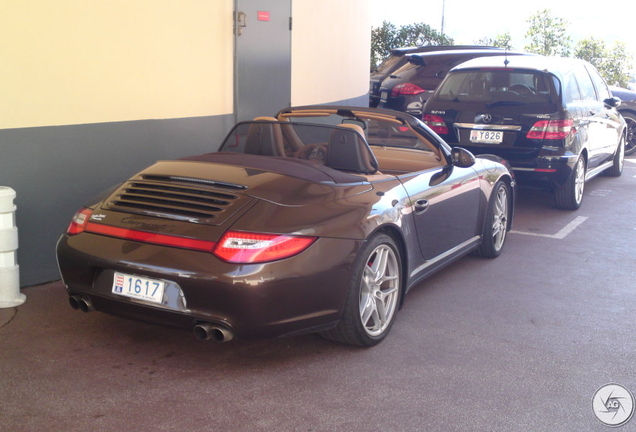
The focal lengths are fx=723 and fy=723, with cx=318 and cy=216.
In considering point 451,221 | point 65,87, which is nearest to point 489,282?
point 451,221

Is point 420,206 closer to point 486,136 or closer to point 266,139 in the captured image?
point 266,139

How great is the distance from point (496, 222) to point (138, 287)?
146 inches

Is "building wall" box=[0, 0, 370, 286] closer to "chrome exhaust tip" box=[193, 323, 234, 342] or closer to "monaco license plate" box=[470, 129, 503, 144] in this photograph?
"chrome exhaust tip" box=[193, 323, 234, 342]

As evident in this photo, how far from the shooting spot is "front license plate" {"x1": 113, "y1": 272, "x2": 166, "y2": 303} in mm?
3832

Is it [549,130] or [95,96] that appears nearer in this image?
[95,96]

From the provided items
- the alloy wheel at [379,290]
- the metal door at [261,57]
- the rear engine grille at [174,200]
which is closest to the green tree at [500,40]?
the metal door at [261,57]

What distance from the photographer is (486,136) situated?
820 cm

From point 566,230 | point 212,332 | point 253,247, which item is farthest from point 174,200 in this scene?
point 566,230

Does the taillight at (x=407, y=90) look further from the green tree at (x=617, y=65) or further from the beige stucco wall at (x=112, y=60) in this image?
the green tree at (x=617, y=65)

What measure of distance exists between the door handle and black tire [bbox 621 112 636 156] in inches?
352

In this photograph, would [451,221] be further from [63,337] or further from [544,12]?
[544,12]

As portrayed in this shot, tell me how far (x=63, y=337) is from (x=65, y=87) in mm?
2029

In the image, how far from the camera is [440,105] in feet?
28.2

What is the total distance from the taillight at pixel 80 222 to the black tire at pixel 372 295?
1565 mm
